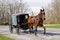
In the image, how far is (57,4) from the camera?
244 feet

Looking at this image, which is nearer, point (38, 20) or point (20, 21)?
point (38, 20)

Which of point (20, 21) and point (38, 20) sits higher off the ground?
point (38, 20)

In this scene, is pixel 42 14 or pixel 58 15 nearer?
pixel 42 14

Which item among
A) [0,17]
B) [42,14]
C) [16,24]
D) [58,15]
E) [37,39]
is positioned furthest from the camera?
[58,15]

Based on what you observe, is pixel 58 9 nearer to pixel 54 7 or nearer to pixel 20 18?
pixel 54 7

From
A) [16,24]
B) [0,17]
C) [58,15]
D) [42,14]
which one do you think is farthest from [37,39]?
[58,15]

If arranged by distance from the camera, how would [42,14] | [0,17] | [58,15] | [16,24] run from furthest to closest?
1. [58,15]
2. [0,17]
3. [16,24]
4. [42,14]

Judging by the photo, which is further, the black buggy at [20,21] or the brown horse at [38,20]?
the black buggy at [20,21]

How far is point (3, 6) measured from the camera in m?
72.0

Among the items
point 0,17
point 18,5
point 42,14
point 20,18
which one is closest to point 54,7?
point 18,5

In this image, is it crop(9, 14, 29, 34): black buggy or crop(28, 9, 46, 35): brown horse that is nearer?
crop(28, 9, 46, 35): brown horse

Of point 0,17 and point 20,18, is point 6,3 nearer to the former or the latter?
point 0,17

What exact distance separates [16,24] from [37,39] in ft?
25.3

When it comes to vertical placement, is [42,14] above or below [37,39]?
above
